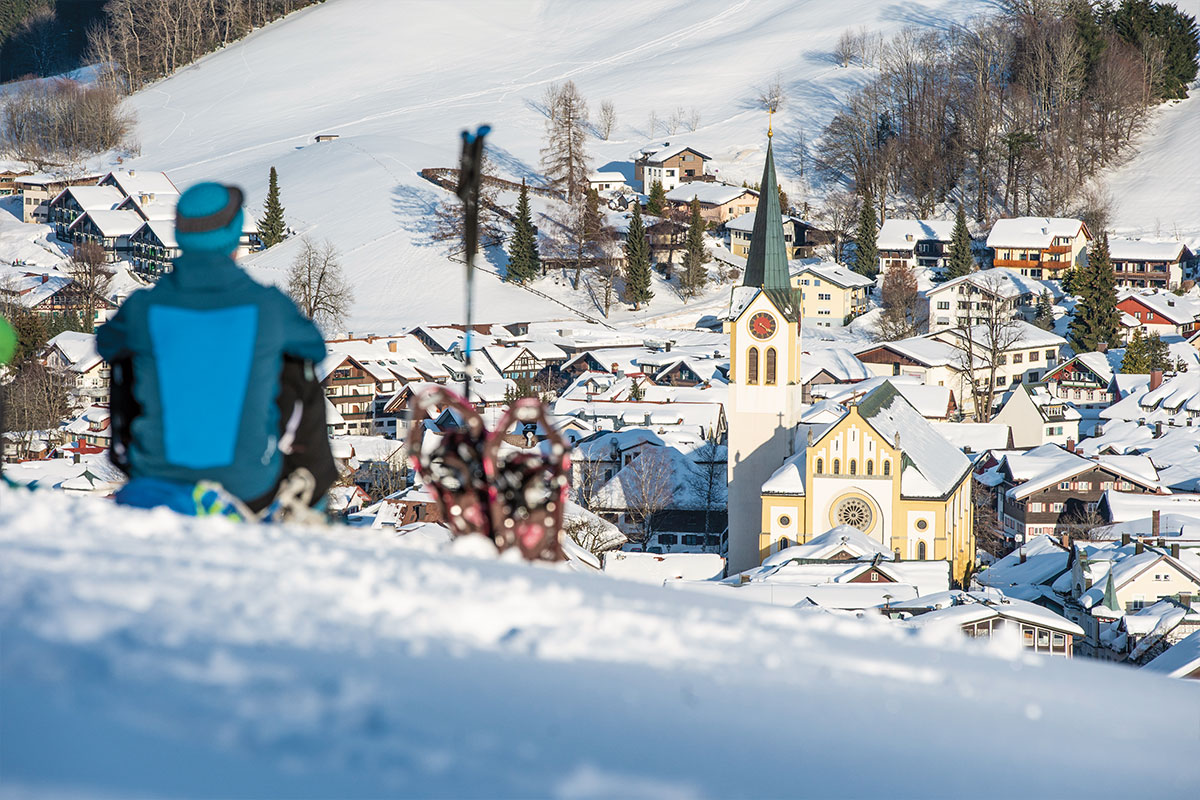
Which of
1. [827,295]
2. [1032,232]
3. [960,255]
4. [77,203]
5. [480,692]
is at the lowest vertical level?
[480,692]

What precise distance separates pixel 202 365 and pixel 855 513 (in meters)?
25.4

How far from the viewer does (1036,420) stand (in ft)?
134

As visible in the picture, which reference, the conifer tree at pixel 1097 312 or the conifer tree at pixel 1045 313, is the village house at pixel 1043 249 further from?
the conifer tree at pixel 1097 312

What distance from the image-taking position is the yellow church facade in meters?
28.2

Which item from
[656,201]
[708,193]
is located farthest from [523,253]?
[708,193]

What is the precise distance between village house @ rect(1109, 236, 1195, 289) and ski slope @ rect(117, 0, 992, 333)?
13352mm

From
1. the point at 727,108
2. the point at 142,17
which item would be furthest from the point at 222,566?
the point at 142,17

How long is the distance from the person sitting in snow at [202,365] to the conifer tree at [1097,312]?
47092mm

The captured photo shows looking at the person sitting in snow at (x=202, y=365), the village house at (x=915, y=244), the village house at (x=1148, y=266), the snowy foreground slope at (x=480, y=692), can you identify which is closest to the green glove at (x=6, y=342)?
the person sitting in snow at (x=202, y=365)

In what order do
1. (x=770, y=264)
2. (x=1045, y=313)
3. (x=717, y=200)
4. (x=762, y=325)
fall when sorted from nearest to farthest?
(x=762, y=325)
(x=770, y=264)
(x=1045, y=313)
(x=717, y=200)

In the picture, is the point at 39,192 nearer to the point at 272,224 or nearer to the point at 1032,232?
the point at 272,224

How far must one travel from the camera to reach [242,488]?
12.8ft

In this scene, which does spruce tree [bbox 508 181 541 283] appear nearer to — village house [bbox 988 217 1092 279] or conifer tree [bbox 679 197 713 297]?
conifer tree [bbox 679 197 713 297]

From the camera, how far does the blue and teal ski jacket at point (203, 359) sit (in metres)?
3.76
